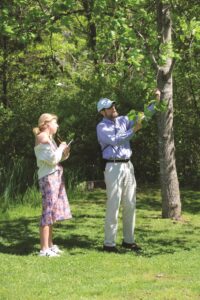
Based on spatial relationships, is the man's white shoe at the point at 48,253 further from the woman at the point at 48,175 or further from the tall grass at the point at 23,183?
the tall grass at the point at 23,183

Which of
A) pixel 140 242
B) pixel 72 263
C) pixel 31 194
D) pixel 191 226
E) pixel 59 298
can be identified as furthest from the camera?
pixel 31 194

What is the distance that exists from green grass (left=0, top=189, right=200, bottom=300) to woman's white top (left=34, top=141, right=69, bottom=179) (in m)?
1.05

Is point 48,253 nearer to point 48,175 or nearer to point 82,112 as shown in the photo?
point 48,175

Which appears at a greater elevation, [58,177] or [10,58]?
[10,58]

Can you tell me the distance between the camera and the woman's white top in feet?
23.0

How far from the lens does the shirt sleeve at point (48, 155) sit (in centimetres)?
700

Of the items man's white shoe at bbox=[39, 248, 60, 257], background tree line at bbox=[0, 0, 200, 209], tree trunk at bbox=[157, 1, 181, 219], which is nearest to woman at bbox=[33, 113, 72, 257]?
man's white shoe at bbox=[39, 248, 60, 257]

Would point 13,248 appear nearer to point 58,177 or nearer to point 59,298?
point 58,177

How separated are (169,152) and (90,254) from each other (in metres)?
3.16

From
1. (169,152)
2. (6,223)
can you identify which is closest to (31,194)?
(6,223)

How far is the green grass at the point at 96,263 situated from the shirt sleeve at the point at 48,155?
3.80ft

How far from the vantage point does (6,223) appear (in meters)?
9.50

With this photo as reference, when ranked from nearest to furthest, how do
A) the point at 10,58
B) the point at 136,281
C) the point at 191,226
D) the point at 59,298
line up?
the point at 59,298, the point at 136,281, the point at 191,226, the point at 10,58

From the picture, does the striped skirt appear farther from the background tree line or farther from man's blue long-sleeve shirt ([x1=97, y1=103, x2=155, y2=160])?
the background tree line
